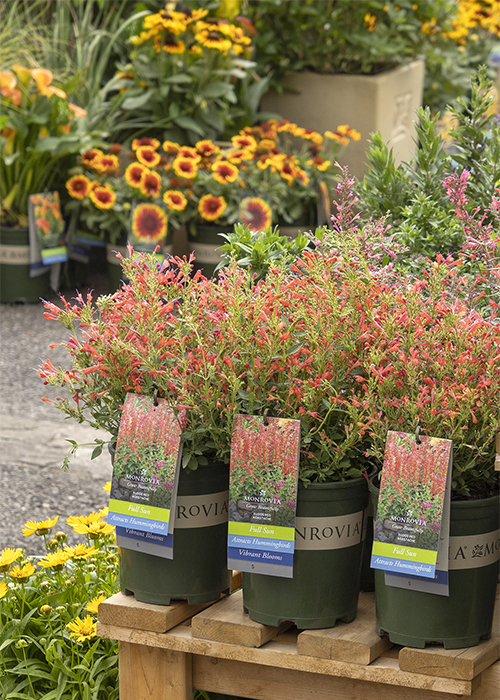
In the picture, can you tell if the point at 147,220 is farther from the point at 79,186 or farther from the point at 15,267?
the point at 15,267

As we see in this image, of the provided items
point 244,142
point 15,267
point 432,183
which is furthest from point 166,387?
point 15,267

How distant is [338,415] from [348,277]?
202 mm

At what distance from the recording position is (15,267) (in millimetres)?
4473

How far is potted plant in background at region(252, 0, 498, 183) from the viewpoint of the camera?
193 inches

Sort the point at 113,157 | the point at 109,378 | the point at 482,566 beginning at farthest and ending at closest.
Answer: the point at 113,157, the point at 109,378, the point at 482,566

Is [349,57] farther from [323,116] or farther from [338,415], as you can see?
[338,415]

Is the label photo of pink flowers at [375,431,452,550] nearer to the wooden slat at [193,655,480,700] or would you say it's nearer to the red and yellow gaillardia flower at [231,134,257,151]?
the wooden slat at [193,655,480,700]

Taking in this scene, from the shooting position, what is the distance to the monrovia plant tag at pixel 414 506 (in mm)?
1214

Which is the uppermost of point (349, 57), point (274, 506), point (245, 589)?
point (349, 57)

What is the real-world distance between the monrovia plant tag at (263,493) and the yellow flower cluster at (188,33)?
11.1 ft

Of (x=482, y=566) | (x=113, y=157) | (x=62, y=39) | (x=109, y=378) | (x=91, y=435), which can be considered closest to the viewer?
(x=482, y=566)

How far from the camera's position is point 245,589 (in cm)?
136

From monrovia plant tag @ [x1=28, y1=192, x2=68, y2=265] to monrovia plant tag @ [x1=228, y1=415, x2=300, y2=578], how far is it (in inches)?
130

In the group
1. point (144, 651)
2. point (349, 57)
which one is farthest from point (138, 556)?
point (349, 57)
